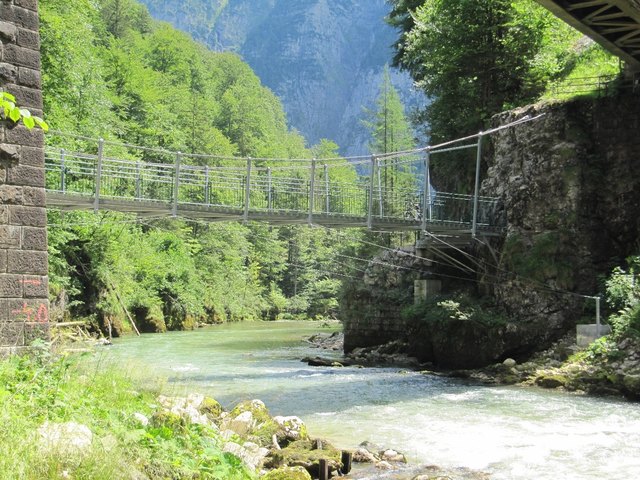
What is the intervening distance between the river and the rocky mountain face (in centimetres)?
7474

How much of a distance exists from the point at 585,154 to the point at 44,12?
11.8 metres

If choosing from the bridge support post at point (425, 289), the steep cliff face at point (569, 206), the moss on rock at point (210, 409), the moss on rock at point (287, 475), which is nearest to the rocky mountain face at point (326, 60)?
the bridge support post at point (425, 289)

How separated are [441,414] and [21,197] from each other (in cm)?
535

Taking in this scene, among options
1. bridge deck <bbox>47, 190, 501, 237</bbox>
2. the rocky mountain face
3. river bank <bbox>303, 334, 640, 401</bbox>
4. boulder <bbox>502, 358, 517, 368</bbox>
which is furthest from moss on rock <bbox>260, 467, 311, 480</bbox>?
the rocky mountain face

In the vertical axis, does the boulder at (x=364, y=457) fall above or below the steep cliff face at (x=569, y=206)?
below

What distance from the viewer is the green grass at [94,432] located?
9.32 feet

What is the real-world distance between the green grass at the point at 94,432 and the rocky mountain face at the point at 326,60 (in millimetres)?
81487

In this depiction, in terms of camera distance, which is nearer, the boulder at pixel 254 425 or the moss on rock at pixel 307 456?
the moss on rock at pixel 307 456

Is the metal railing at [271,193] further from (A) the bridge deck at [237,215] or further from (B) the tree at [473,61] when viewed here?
(B) the tree at [473,61]

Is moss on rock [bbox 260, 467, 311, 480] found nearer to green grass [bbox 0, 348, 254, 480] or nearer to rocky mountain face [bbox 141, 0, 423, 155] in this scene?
green grass [bbox 0, 348, 254, 480]

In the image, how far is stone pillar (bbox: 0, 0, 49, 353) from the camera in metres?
4.66

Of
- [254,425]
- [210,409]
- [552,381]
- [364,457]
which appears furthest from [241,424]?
[552,381]

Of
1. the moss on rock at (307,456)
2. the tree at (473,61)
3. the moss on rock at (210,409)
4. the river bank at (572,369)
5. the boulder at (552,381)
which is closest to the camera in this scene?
the moss on rock at (307,456)

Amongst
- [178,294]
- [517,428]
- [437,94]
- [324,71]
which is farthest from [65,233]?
[324,71]
